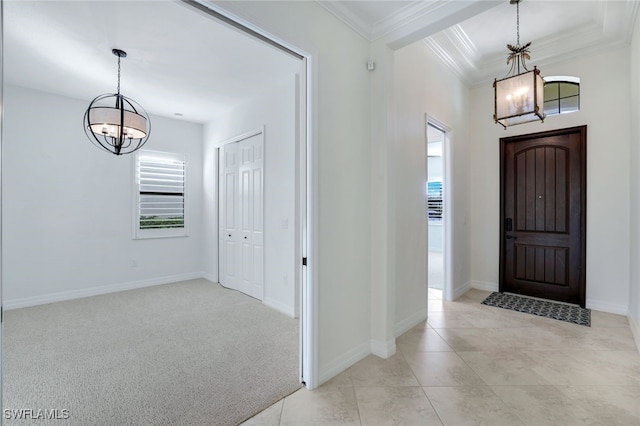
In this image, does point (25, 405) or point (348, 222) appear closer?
point (25, 405)

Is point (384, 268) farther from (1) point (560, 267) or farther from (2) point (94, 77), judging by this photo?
(2) point (94, 77)

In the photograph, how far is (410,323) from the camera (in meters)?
3.22

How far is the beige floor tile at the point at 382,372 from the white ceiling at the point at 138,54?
2769 millimetres

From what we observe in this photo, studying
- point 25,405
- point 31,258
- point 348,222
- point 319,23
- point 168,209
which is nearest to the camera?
point 25,405

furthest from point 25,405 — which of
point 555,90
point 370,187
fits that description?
point 555,90

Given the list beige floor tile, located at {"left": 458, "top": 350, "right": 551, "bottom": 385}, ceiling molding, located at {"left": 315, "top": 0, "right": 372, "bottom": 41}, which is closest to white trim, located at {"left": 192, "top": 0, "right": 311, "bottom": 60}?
ceiling molding, located at {"left": 315, "top": 0, "right": 372, "bottom": 41}

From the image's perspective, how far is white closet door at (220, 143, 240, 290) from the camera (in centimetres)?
477

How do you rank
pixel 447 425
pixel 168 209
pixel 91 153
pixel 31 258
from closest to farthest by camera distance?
pixel 447 425 < pixel 31 258 < pixel 91 153 < pixel 168 209

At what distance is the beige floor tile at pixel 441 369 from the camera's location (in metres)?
2.22

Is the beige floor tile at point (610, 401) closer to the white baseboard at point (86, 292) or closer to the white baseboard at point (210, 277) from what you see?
the white baseboard at point (210, 277)

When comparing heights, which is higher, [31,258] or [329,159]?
[329,159]

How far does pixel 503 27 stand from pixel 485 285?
344 centimetres

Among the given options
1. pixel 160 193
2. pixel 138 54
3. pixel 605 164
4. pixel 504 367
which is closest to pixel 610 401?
pixel 504 367

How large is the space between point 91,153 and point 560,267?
22.5 ft
